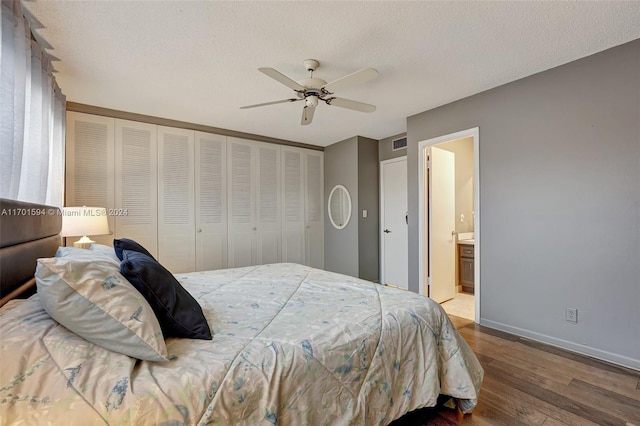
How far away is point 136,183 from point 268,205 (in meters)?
1.85

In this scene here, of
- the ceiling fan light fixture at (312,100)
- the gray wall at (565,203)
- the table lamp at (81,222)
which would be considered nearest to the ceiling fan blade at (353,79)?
the ceiling fan light fixture at (312,100)

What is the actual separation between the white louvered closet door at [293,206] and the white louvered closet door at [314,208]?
4.1 inches

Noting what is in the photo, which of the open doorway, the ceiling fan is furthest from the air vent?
the ceiling fan

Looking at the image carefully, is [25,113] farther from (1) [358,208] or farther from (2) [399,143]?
(2) [399,143]

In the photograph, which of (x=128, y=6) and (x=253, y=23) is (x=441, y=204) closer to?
(x=253, y=23)

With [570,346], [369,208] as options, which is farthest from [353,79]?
[369,208]

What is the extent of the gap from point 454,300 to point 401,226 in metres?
1.30

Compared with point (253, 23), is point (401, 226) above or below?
below

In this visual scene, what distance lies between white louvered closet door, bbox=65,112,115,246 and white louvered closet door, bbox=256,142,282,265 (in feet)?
6.34

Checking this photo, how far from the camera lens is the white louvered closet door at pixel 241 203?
4.45m

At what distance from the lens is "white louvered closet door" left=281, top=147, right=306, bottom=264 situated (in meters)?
4.98

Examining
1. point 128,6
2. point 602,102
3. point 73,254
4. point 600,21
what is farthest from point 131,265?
point 602,102

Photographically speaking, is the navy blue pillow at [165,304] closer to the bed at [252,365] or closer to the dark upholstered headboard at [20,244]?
the bed at [252,365]

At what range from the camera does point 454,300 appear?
410 centimetres
